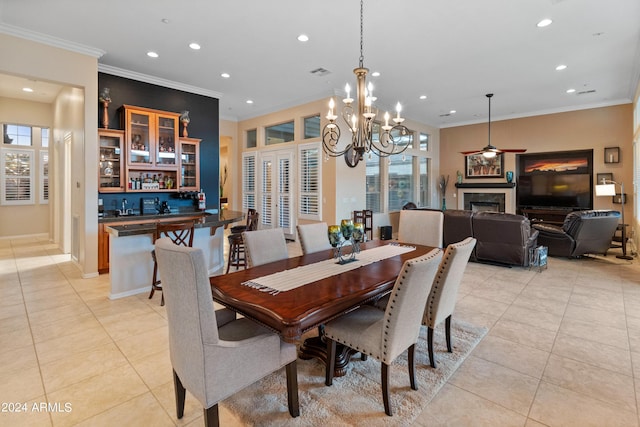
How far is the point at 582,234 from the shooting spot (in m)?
5.63

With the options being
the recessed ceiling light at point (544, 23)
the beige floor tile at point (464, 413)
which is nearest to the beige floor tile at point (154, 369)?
the beige floor tile at point (464, 413)

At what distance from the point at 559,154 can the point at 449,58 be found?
5515 millimetres

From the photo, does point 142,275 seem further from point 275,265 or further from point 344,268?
point 344,268

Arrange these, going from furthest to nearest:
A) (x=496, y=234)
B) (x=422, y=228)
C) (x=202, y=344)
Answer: (x=496, y=234)
(x=422, y=228)
(x=202, y=344)

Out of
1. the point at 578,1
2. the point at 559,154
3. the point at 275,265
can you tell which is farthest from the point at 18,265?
the point at 559,154

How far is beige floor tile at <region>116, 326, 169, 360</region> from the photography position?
104 inches

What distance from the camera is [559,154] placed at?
838 centimetres

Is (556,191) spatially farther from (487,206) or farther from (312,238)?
(312,238)

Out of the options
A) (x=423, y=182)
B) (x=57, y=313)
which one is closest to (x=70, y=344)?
(x=57, y=313)

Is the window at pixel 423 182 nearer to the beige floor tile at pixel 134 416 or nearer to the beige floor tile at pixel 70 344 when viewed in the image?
the beige floor tile at pixel 70 344

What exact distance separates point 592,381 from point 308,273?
2.17 metres

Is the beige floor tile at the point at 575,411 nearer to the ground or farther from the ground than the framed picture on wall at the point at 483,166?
nearer to the ground

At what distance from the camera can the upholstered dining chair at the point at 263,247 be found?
2730mm

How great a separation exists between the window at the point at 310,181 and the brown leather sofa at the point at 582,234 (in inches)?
178
